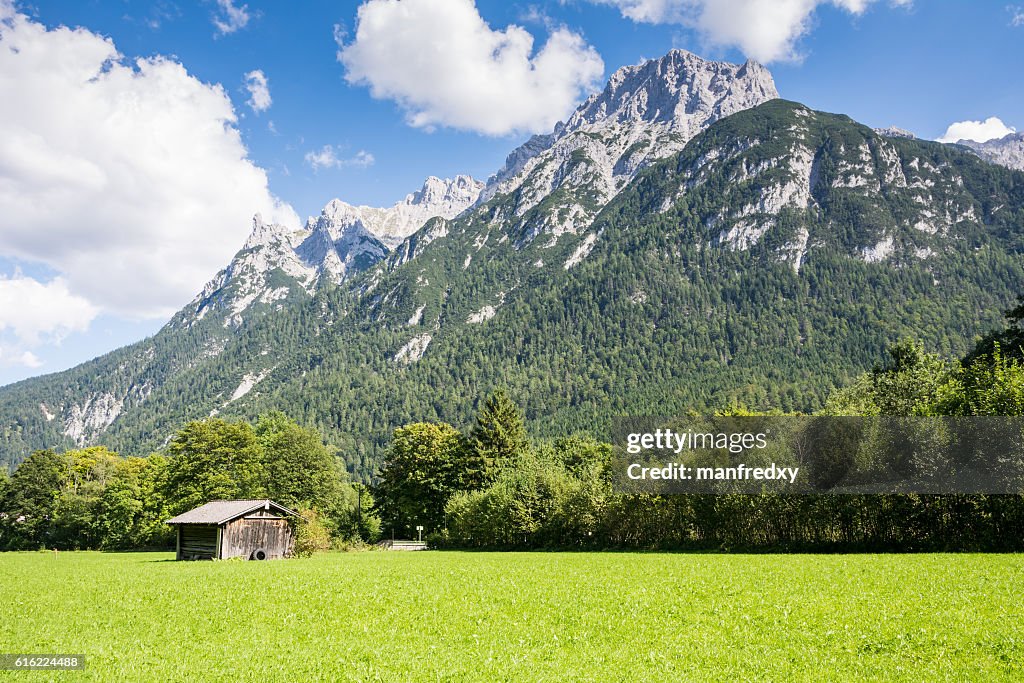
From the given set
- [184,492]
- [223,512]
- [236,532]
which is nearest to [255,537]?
[236,532]

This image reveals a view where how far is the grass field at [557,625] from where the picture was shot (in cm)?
1402

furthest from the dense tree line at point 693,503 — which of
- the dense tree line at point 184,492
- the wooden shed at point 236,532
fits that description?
the wooden shed at point 236,532

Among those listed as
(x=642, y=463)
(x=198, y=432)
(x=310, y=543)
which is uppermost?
(x=198, y=432)

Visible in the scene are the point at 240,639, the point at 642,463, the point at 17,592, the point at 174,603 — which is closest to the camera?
the point at 240,639

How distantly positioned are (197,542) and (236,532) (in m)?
4.36

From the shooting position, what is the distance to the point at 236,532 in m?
49.7

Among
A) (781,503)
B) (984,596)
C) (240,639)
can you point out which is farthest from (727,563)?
(240,639)

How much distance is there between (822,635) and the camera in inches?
630

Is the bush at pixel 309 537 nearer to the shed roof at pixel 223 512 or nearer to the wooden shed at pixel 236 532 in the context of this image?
the wooden shed at pixel 236 532

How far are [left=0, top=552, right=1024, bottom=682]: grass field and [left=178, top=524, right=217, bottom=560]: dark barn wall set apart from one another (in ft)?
61.8

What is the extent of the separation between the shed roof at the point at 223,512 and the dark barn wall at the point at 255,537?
74 centimetres

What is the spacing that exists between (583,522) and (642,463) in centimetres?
776

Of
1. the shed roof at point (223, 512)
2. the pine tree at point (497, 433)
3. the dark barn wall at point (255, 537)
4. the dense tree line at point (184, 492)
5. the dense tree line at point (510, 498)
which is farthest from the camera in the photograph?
the pine tree at point (497, 433)

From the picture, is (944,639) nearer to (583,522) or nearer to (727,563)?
(727,563)
